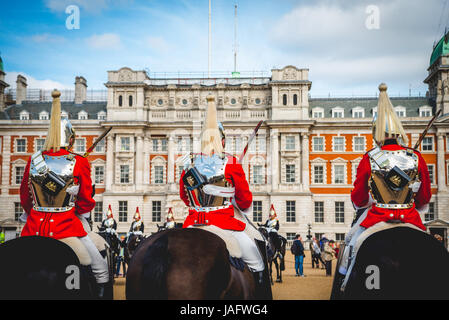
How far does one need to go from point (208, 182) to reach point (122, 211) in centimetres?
3138

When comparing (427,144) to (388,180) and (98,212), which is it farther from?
(388,180)

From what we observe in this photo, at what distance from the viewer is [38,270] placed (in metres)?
4.63

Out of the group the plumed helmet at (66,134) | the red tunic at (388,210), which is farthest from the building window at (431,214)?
the plumed helmet at (66,134)

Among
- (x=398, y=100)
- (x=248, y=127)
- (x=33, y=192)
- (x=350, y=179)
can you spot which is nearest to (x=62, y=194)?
(x=33, y=192)

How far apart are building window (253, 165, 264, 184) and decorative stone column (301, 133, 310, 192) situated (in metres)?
3.54

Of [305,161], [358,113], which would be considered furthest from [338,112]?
[305,161]

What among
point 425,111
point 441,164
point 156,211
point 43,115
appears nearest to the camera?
point 441,164

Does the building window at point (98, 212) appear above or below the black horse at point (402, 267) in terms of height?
below

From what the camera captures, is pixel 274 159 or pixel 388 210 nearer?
pixel 388 210

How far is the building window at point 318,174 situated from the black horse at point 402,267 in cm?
3177

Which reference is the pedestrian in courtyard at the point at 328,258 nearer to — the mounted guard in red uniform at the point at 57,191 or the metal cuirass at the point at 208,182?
the metal cuirass at the point at 208,182

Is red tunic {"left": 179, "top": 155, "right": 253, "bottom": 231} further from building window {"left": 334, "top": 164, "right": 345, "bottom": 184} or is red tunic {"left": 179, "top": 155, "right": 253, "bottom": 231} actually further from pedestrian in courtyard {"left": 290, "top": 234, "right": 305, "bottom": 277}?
building window {"left": 334, "top": 164, "right": 345, "bottom": 184}

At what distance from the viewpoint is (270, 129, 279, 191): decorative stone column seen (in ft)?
115

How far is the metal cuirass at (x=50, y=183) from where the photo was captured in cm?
557
